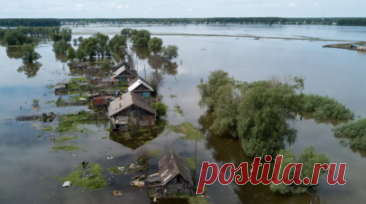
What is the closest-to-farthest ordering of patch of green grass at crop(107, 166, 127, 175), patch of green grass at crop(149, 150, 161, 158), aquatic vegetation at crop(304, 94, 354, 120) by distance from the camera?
patch of green grass at crop(107, 166, 127, 175) → patch of green grass at crop(149, 150, 161, 158) → aquatic vegetation at crop(304, 94, 354, 120)

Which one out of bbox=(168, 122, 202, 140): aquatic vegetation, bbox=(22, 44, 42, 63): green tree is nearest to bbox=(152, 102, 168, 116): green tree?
bbox=(168, 122, 202, 140): aquatic vegetation

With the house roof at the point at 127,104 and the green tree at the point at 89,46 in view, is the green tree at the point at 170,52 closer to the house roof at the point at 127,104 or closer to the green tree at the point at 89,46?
the green tree at the point at 89,46

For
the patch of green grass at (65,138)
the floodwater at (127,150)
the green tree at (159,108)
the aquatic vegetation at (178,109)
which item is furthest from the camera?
the aquatic vegetation at (178,109)

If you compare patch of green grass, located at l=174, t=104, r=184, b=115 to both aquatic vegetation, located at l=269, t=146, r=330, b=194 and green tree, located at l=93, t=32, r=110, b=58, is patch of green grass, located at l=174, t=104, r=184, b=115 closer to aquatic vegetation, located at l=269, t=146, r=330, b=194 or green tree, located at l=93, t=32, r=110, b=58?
aquatic vegetation, located at l=269, t=146, r=330, b=194

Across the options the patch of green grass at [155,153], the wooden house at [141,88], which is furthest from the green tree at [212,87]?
the patch of green grass at [155,153]

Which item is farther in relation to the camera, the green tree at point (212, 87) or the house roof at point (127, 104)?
the green tree at point (212, 87)

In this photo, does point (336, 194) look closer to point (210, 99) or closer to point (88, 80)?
point (210, 99)
